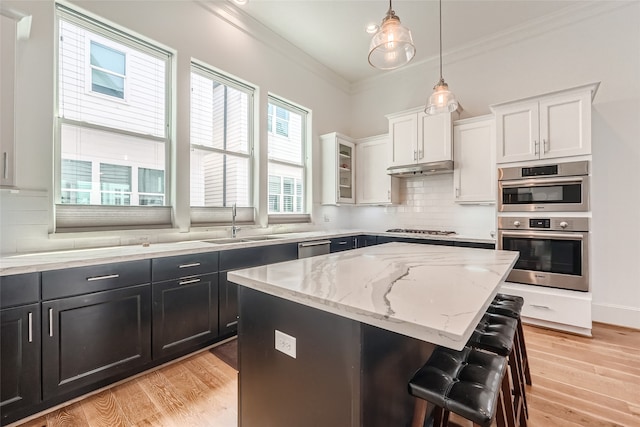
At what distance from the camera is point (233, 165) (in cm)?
353

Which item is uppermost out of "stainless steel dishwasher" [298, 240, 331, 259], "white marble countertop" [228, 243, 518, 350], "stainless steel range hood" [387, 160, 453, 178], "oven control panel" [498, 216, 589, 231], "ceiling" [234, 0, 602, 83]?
"ceiling" [234, 0, 602, 83]

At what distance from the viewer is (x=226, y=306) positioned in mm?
2586

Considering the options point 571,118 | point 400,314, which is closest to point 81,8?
point 400,314

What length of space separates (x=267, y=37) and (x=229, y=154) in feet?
5.49

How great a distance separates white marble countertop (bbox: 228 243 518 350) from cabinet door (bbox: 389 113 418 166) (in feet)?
8.06

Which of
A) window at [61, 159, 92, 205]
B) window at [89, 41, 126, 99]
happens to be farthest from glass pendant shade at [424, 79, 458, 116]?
window at [61, 159, 92, 205]

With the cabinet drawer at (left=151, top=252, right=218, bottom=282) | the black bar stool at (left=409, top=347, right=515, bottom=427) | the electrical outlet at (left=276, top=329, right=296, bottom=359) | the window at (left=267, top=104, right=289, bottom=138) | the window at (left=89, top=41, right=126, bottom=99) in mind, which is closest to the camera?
the black bar stool at (left=409, top=347, right=515, bottom=427)

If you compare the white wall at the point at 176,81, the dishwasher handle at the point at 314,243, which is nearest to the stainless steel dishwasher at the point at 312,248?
the dishwasher handle at the point at 314,243

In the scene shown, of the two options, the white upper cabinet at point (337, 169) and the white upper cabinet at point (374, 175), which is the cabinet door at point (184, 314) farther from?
the white upper cabinet at point (374, 175)

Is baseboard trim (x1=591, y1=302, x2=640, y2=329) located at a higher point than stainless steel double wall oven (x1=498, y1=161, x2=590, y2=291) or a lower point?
lower

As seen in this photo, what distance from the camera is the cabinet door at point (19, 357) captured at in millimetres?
1524

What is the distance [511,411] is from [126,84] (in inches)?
142

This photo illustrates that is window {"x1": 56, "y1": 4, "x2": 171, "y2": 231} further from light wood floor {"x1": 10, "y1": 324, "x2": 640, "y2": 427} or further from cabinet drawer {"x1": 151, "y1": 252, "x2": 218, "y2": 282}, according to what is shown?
light wood floor {"x1": 10, "y1": 324, "x2": 640, "y2": 427}

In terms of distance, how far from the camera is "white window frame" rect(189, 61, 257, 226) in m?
3.13
